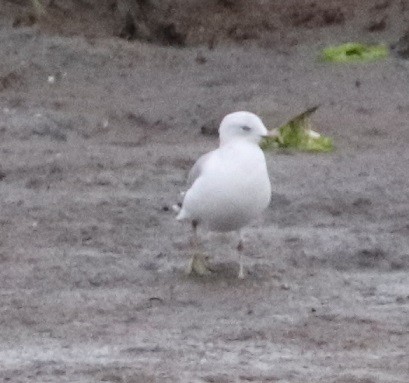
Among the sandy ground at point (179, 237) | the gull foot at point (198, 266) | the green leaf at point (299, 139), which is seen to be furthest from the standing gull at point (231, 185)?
the green leaf at point (299, 139)

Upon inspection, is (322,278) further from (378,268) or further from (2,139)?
(2,139)

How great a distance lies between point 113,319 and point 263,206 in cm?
124

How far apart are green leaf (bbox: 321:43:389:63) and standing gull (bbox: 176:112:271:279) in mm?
9407

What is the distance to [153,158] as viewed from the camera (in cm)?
1117

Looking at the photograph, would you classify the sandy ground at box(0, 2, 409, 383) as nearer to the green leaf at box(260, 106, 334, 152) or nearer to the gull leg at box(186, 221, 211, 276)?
the gull leg at box(186, 221, 211, 276)

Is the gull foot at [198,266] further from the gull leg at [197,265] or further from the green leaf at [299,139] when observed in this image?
the green leaf at [299,139]

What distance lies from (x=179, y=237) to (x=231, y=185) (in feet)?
4.35

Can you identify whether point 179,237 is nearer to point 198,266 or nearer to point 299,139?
point 198,266

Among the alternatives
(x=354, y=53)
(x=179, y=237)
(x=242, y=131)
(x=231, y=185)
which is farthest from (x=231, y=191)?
(x=354, y=53)

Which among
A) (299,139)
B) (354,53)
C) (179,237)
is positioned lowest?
(179,237)

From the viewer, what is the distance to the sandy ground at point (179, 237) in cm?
614

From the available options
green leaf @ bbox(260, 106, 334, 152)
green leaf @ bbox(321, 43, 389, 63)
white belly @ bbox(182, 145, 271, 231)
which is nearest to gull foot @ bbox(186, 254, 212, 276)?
white belly @ bbox(182, 145, 271, 231)

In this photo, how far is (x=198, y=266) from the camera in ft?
25.8

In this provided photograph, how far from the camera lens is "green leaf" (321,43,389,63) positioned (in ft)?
56.2
